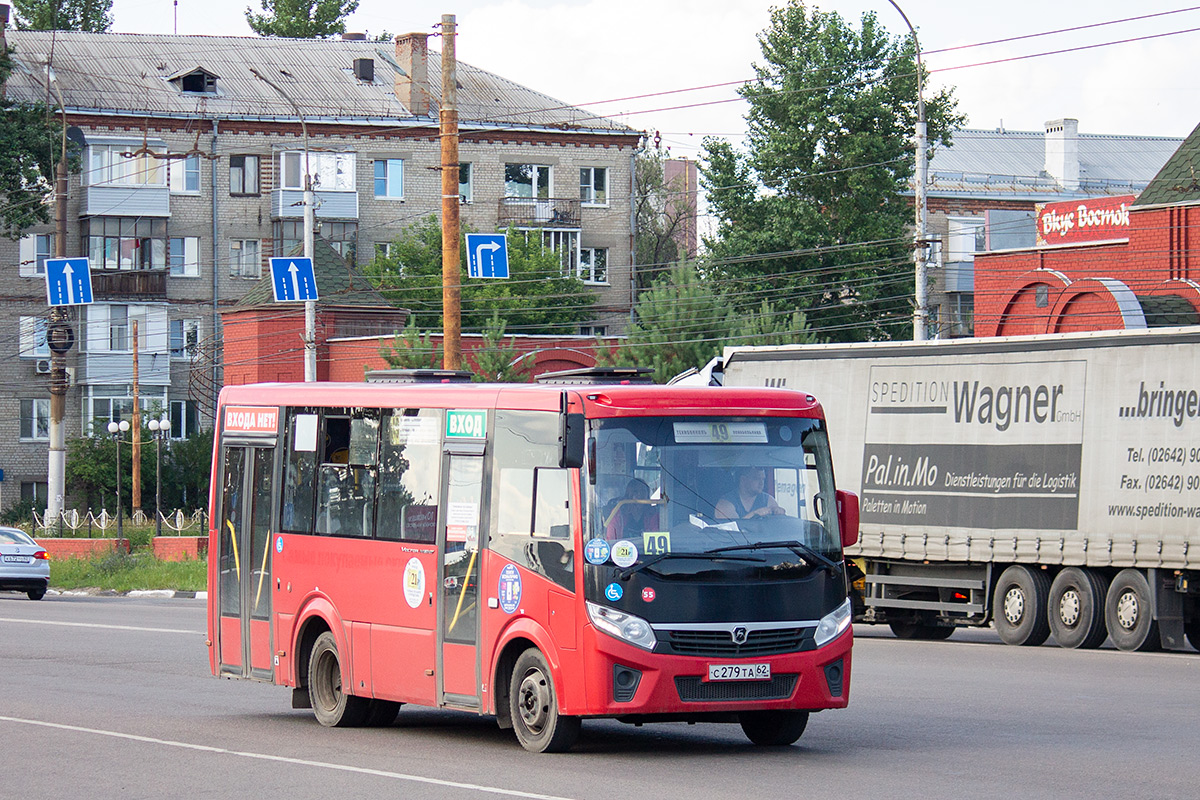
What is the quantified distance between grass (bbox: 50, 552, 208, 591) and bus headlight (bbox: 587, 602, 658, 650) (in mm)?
29103

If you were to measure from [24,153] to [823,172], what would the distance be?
29.1m

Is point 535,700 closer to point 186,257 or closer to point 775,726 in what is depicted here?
point 775,726

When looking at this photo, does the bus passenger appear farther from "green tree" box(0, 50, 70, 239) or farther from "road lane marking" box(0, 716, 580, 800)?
"green tree" box(0, 50, 70, 239)

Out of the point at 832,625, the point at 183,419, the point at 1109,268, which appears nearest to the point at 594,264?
the point at 183,419

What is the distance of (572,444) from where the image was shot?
37.3 feet

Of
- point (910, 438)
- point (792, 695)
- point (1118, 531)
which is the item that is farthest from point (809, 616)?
point (910, 438)

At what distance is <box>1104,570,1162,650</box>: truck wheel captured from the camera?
20828mm

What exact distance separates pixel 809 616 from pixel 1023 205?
73.7 m

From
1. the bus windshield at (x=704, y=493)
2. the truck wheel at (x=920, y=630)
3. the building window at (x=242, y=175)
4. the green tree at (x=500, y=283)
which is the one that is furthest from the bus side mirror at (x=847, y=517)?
the building window at (x=242, y=175)

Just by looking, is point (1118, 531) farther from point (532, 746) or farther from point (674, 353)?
point (674, 353)

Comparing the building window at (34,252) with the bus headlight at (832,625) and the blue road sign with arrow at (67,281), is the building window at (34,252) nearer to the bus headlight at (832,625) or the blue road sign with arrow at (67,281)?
the blue road sign with arrow at (67,281)

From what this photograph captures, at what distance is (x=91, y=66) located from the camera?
2741 inches

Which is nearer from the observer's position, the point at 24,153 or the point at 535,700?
the point at 535,700

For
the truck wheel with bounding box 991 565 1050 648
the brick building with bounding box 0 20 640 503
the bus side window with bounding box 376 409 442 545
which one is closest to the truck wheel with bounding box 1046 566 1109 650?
the truck wheel with bounding box 991 565 1050 648
